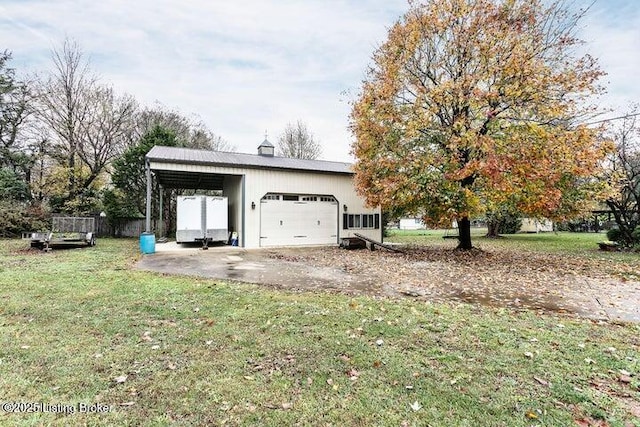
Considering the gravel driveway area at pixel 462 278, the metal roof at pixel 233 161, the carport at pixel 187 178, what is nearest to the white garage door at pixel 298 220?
the carport at pixel 187 178

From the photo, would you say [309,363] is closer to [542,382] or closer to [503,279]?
[542,382]

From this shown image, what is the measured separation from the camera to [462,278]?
25.6 ft

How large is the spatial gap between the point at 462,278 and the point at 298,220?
915 cm

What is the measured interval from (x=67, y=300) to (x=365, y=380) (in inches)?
190

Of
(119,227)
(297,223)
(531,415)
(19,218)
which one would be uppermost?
(19,218)

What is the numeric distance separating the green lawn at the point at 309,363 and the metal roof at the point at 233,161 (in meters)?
8.70

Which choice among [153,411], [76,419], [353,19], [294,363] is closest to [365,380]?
[294,363]

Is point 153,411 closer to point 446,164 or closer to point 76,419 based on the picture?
point 76,419

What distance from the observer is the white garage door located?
15.1m

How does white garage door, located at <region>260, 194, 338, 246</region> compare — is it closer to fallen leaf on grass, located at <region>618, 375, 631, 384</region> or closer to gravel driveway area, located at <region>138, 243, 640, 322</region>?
gravel driveway area, located at <region>138, 243, 640, 322</region>

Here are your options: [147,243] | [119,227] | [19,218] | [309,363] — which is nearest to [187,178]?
[119,227]

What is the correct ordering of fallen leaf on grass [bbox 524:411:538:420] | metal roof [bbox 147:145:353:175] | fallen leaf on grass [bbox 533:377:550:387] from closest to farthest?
fallen leaf on grass [bbox 524:411:538:420] → fallen leaf on grass [bbox 533:377:550:387] → metal roof [bbox 147:145:353:175]

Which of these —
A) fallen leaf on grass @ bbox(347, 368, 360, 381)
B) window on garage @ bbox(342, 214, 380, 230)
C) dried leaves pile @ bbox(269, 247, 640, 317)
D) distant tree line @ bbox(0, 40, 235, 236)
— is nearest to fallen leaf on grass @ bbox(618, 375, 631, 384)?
fallen leaf on grass @ bbox(347, 368, 360, 381)

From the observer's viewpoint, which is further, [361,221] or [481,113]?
[361,221]
